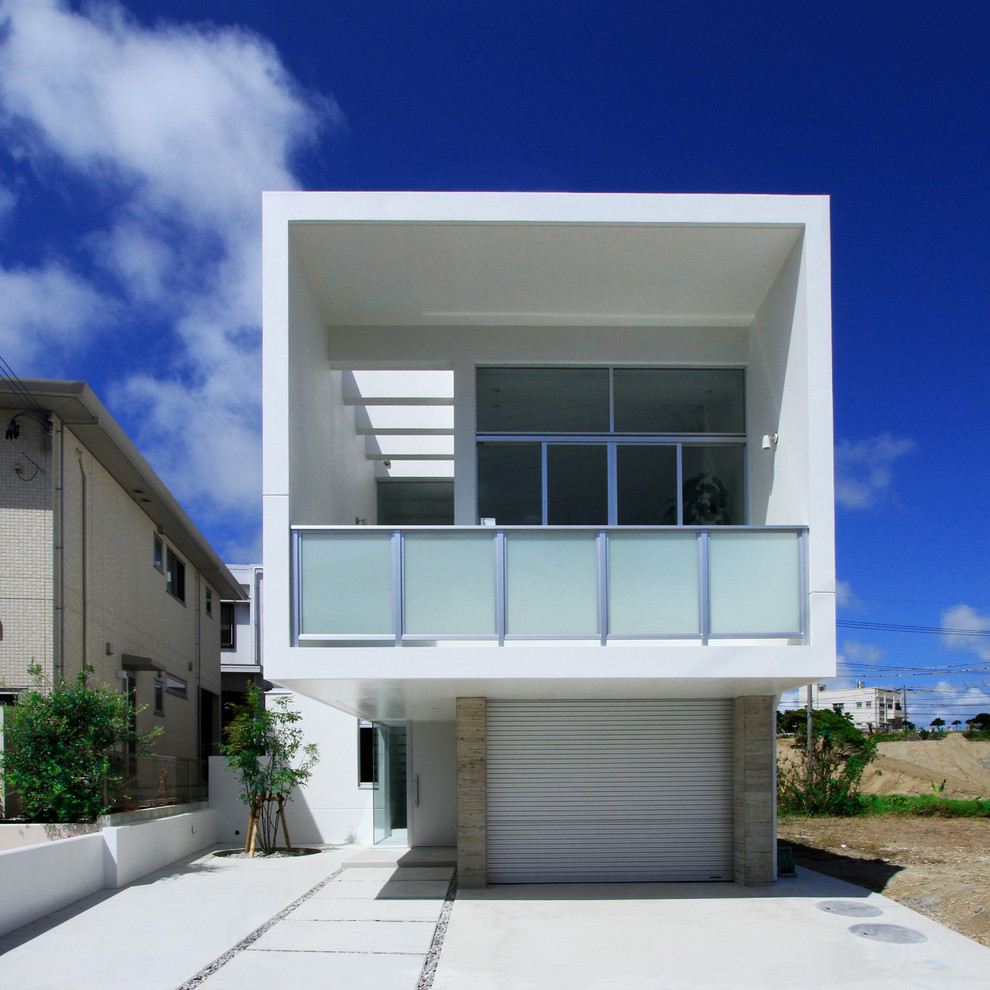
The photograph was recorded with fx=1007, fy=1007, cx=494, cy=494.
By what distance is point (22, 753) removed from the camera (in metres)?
12.8

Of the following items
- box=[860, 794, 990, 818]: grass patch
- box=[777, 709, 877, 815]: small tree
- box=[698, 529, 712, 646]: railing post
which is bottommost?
box=[860, 794, 990, 818]: grass patch

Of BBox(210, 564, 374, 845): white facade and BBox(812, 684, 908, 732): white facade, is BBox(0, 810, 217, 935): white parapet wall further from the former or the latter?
BBox(812, 684, 908, 732): white facade

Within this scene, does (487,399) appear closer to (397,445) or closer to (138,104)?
(397,445)

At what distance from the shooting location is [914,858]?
609 inches

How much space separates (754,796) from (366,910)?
15.9 feet

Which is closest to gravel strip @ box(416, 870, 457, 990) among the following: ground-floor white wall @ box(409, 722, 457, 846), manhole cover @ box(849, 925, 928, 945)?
manhole cover @ box(849, 925, 928, 945)

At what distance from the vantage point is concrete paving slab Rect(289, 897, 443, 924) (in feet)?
35.9

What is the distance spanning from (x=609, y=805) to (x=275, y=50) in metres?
9.91

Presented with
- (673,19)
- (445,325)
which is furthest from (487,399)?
(673,19)

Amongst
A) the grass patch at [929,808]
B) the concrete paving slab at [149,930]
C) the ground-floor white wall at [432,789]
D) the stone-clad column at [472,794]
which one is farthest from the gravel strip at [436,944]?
the grass patch at [929,808]

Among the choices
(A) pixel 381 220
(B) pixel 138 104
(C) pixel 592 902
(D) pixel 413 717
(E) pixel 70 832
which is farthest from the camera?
(D) pixel 413 717

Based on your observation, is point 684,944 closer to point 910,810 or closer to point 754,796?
point 754,796

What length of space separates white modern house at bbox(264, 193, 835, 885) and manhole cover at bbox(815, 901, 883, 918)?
117 centimetres

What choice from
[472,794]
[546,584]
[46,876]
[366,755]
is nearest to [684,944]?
[546,584]
